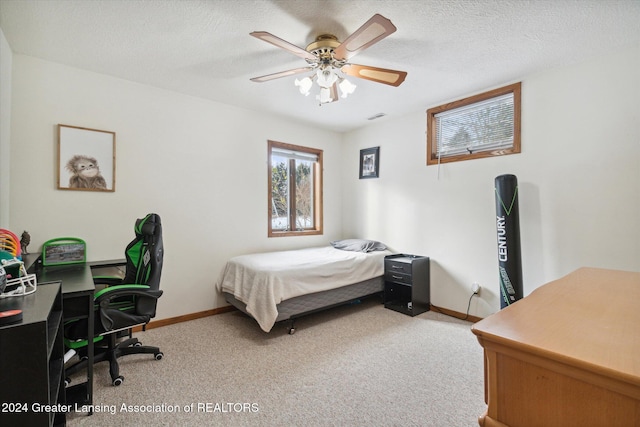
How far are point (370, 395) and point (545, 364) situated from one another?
1592 millimetres

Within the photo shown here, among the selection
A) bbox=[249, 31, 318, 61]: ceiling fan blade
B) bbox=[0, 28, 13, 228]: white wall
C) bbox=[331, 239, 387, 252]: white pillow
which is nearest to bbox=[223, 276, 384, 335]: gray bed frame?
bbox=[331, 239, 387, 252]: white pillow

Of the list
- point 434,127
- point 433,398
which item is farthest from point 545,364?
point 434,127

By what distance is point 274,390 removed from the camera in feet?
6.63

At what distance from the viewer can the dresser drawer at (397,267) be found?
11.6 feet

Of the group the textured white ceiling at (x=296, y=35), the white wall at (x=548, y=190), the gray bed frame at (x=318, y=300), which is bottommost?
the gray bed frame at (x=318, y=300)

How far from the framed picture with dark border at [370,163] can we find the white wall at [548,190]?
43cm

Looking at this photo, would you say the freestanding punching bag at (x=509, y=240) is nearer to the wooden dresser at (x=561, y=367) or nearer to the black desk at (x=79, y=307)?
the wooden dresser at (x=561, y=367)

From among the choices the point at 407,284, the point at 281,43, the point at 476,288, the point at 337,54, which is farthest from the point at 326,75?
the point at 476,288

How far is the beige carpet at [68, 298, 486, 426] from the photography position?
5.81 ft

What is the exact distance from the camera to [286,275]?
2900mm

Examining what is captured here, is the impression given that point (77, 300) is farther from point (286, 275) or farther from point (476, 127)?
point (476, 127)

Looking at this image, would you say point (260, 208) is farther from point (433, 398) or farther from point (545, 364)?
point (545, 364)

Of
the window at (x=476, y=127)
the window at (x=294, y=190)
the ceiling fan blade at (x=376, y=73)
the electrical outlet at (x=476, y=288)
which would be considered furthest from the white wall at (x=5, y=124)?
the electrical outlet at (x=476, y=288)

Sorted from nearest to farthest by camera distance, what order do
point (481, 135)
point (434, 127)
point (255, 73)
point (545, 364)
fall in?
Answer: point (545, 364), point (255, 73), point (481, 135), point (434, 127)
